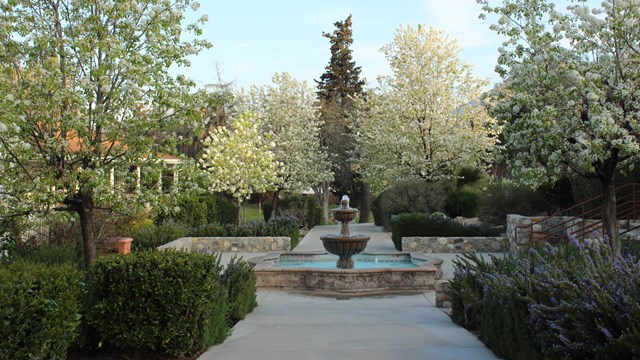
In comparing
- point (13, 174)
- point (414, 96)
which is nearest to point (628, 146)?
point (13, 174)

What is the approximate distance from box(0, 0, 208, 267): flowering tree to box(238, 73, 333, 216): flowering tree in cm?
2473

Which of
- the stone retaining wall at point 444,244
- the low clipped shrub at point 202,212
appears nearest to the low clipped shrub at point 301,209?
the low clipped shrub at point 202,212

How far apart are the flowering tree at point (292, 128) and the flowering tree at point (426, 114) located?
546 centimetres

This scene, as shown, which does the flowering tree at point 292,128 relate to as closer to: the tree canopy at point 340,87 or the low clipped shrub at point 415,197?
the tree canopy at point 340,87

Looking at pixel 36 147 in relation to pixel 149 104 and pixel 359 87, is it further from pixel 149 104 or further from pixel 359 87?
pixel 359 87

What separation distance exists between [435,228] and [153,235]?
8595 millimetres

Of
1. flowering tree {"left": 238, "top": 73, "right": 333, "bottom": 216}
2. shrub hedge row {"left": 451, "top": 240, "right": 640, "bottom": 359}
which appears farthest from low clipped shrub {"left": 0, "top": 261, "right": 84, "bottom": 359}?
flowering tree {"left": 238, "top": 73, "right": 333, "bottom": 216}

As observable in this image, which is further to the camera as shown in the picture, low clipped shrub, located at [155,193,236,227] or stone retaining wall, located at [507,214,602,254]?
low clipped shrub, located at [155,193,236,227]

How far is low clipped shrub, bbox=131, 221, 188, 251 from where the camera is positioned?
61.1ft

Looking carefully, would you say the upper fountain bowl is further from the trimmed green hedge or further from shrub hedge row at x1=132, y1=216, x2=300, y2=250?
the trimmed green hedge

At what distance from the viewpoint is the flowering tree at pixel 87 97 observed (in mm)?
8008

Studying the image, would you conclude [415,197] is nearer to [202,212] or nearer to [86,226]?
[202,212]

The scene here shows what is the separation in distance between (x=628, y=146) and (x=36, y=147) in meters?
7.71

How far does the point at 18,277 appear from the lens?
5.60 metres
